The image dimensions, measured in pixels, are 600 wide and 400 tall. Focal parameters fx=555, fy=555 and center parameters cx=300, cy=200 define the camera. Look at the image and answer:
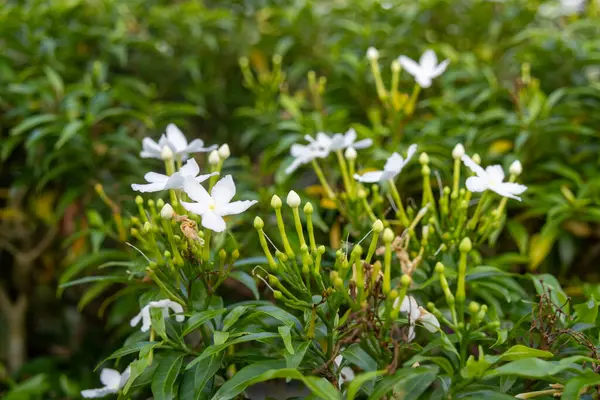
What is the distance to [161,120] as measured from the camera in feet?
5.95

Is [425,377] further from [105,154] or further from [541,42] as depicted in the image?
[541,42]

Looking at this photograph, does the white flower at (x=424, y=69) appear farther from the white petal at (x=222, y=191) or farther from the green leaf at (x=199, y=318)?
the green leaf at (x=199, y=318)

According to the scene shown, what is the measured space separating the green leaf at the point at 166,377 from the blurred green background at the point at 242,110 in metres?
0.52

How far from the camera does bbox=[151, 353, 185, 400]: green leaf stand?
2.93ft

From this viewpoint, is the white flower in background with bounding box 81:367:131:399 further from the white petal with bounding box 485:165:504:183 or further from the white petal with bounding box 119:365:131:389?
the white petal with bounding box 485:165:504:183

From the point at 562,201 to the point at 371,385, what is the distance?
0.86 m

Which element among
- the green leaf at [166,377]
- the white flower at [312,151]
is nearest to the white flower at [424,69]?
the white flower at [312,151]

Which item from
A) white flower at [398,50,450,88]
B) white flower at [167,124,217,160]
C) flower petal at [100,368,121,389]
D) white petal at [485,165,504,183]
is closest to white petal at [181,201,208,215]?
white flower at [167,124,217,160]

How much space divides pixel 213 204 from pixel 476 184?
470 mm

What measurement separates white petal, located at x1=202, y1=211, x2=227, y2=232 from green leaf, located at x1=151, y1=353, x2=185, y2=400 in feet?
0.82

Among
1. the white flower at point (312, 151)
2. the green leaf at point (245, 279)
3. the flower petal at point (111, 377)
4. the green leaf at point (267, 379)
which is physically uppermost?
the white flower at point (312, 151)

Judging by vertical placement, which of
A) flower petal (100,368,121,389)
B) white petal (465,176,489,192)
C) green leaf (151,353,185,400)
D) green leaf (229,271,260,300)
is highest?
white petal (465,176,489,192)

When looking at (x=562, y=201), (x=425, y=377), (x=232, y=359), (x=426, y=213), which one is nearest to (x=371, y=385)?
(x=425, y=377)

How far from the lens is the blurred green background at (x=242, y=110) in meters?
1.58
